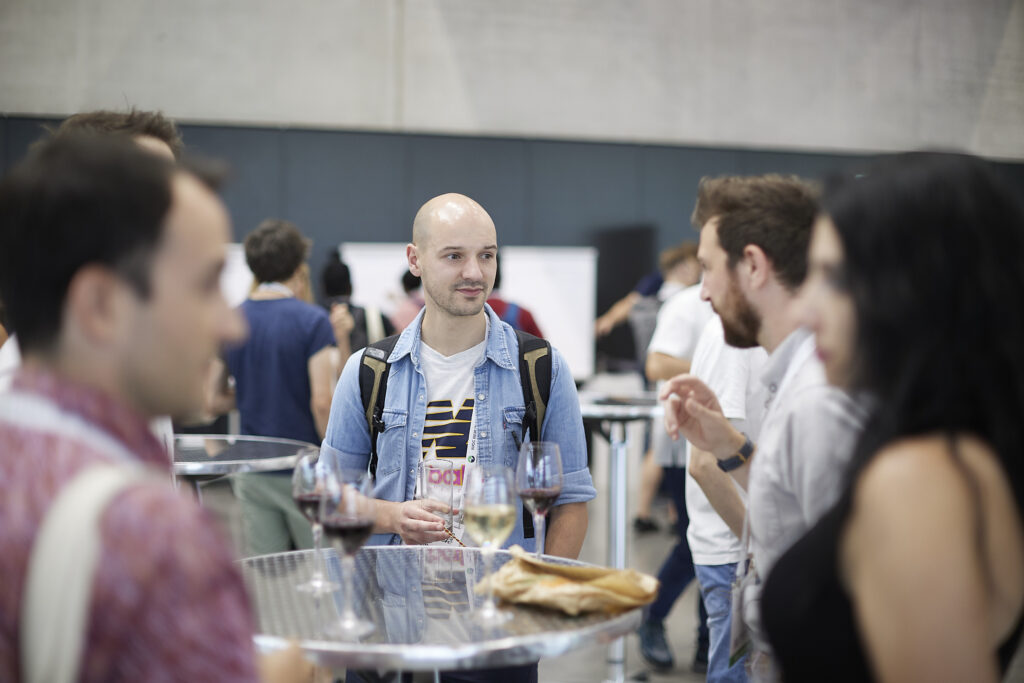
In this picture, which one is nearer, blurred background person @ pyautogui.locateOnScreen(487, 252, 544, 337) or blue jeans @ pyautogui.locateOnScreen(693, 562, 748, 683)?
blue jeans @ pyautogui.locateOnScreen(693, 562, 748, 683)

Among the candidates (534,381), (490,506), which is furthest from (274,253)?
(490,506)

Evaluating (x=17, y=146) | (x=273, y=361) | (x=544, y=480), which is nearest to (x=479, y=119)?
(x=17, y=146)

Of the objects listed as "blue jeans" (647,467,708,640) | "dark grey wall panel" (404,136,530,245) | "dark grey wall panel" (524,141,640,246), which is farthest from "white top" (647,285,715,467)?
"dark grey wall panel" (524,141,640,246)

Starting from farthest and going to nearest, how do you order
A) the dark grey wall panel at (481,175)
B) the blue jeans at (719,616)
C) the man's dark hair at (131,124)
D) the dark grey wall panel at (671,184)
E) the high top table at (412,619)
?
the dark grey wall panel at (671,184), the dark grey wall panel at (481,175), the blue jeans at (719,616), the man's dark hair at (131,124), the high top table at (412,619)

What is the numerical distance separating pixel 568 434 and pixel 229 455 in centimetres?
158

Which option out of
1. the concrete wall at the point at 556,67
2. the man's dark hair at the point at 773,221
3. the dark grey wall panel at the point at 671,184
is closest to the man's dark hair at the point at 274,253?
the man's dark hair at the point at 773,221

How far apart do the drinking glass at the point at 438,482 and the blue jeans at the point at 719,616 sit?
0.96 meters

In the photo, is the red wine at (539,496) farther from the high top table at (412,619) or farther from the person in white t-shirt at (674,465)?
the person in white t-shirt at (674,465)

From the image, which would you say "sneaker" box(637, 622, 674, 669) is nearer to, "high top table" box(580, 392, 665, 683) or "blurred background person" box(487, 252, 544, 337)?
"high top table" box(580, 392, 665, 683)

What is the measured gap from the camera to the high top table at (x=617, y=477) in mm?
4027

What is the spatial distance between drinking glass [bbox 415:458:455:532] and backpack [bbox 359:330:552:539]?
0.35m

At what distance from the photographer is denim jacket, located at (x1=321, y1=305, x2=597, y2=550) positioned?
2395 mm

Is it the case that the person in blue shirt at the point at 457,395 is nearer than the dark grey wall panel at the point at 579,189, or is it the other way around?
the person in blue shirt at the point at 457,395

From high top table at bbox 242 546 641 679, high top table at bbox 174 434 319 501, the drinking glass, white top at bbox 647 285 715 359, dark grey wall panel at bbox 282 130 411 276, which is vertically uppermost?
dark grey wall panel at bbox 282 130 411 276
